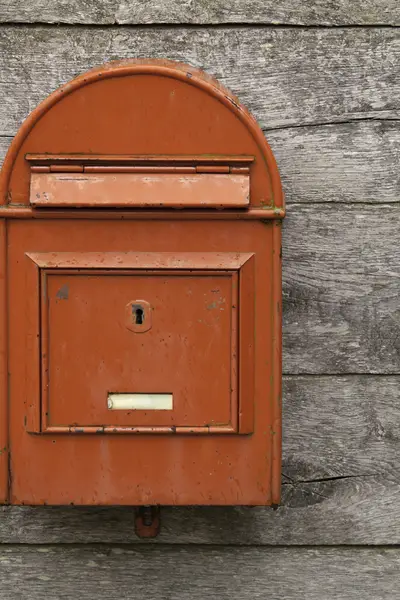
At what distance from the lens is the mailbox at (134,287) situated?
1.13 metres

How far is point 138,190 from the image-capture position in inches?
44.4

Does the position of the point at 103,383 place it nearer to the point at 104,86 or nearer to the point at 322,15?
the point at 104,86

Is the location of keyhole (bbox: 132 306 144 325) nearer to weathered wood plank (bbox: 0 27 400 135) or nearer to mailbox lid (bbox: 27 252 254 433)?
mailbox lid (bbox: 27 252 254 433)

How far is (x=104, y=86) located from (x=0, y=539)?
3.51ft

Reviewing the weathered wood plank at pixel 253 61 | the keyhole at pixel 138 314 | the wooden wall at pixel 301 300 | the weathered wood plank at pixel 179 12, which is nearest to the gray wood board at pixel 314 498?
the wooden wall at pixel 301 300

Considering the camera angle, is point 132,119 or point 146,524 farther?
point 146,524

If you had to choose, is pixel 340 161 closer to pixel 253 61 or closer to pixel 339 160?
pixel 339 160

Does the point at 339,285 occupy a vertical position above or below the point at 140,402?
above

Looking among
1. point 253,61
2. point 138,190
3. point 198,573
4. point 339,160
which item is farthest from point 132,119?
point 198,573

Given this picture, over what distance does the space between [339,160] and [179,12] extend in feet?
1.64

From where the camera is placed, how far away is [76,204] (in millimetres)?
1120

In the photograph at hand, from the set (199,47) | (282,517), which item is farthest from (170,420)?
(199,47)

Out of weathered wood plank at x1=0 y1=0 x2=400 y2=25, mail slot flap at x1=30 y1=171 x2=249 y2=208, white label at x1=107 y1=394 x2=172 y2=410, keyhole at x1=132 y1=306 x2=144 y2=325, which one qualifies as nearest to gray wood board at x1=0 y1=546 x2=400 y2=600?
white label at x1=107 y1=394 x2=172 y2=410

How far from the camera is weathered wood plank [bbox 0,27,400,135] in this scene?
1.43 metres
